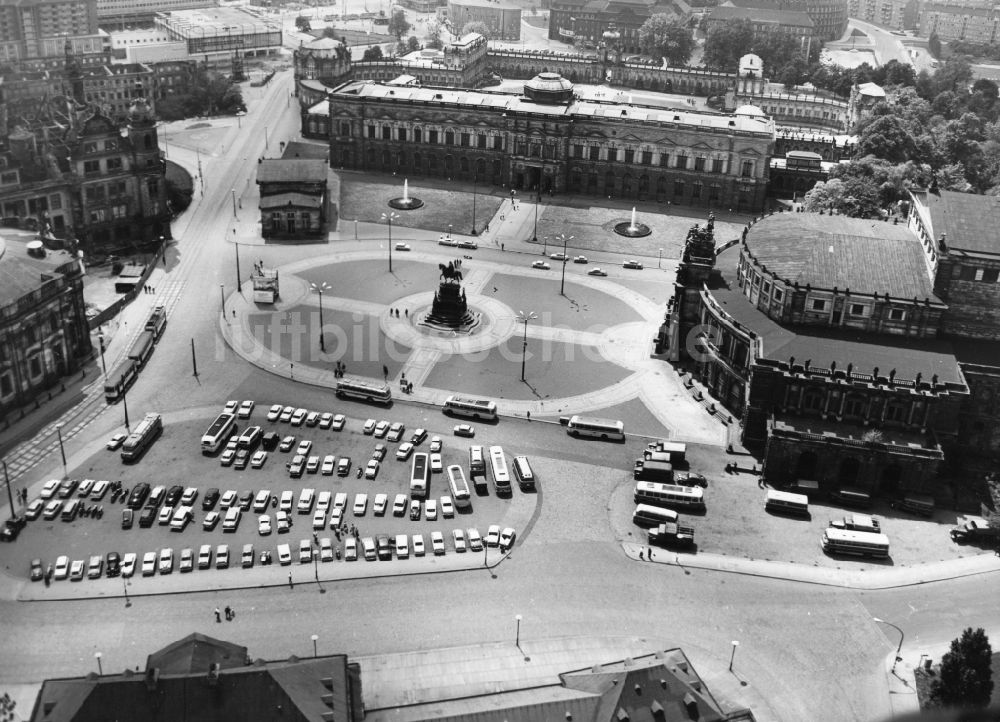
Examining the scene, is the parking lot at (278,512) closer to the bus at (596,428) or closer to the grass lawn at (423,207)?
the bus at (596,428)

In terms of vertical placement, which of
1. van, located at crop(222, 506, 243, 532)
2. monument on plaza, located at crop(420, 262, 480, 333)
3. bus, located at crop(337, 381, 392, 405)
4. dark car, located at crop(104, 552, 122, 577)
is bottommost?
dark car, located at crop(104, 552, 122, 577)

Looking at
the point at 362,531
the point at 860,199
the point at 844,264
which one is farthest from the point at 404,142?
the point at 362,531

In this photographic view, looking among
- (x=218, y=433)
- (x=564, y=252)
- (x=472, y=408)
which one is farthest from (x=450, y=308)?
(x=218, y=433)

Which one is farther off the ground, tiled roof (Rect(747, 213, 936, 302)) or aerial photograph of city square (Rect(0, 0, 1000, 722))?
tiled roof (Rect(747, 213, 936, 302))

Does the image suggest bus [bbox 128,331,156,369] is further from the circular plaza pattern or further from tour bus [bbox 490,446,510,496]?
tour bus [bbox 490,446,510,496]

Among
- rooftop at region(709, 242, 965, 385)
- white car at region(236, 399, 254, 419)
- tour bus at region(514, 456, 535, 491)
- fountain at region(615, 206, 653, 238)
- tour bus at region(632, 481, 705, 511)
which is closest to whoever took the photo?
tour bus at region(632, 481, 705, 511)

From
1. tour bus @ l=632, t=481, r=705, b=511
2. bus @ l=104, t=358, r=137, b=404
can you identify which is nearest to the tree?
tour bus @ l=632, t=481, r=705, b=511

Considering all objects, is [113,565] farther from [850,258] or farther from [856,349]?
[850,258]
